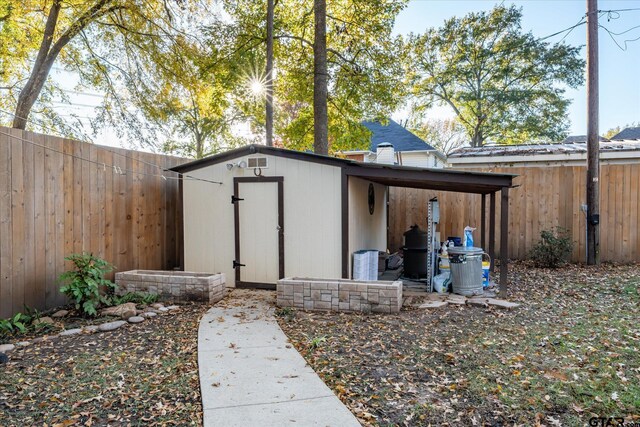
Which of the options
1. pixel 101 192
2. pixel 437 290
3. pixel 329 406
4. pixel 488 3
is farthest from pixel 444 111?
pixel 329 406

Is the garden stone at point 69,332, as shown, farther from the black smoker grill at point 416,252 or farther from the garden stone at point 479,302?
the black smoker grill at point 416,252

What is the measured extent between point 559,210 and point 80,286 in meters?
8.06

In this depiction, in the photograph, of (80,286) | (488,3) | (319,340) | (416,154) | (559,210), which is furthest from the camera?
(488,3)

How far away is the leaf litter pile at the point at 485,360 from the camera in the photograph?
2559 millimetres

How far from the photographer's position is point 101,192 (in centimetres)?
534

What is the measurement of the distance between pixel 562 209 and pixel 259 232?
A: 19.2 feet

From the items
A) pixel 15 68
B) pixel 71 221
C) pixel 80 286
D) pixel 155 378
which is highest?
pixel 15 68

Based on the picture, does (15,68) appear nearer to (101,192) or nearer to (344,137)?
(101,192)

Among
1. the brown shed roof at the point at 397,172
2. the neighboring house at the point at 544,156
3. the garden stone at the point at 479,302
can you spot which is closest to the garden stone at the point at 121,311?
the brown shed roof at the point at 397,172

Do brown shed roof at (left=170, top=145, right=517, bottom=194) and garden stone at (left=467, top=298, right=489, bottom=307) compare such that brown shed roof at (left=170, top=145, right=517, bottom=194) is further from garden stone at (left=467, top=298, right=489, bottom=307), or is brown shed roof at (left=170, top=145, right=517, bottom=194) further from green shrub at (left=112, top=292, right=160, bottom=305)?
green shrub at (left=112, top=292, right=160, bottom=305)

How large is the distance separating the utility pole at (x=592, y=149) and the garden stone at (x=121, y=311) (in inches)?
296

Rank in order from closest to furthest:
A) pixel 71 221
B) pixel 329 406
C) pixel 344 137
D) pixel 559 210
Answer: pixel 329 406, pixel 71 221, pixel 559 210, pixel 344 137

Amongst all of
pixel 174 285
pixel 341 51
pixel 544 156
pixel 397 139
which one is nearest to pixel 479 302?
pixel 174 285

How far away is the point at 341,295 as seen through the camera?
4773 mm
